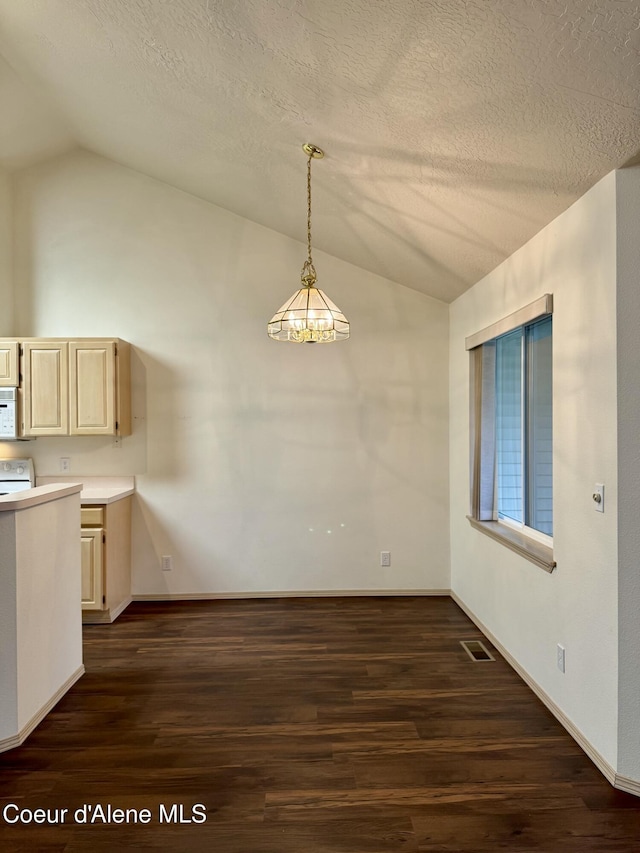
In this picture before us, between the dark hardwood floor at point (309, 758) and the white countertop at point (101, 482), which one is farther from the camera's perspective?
the white countertop at point (101, 482)

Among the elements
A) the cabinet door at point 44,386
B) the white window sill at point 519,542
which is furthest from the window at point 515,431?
the cabinet door at point 44,386

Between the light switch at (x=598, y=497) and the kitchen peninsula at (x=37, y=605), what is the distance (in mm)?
2607

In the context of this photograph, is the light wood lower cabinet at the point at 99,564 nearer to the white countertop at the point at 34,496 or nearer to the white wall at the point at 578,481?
the white countertop at the point at 34,496

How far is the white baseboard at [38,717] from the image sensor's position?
2195 millimetres

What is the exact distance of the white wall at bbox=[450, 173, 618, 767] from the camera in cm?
198

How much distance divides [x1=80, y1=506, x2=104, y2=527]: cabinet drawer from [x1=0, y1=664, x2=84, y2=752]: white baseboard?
3.51 ft

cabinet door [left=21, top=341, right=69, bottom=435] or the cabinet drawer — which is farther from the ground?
cabinet door [left=21, top=341, right=69, bottom=435]

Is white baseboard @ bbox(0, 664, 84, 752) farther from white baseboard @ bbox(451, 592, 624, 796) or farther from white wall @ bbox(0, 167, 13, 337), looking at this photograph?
white wall @ bbox(0, 167, 13, 337)

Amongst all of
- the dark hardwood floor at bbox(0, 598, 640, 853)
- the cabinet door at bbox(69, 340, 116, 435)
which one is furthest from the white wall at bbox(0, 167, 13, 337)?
the dark hardwood floor at bbox(0, 598, 640, 853)

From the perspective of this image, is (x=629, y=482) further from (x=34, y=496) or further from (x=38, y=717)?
(x=38, y=717)

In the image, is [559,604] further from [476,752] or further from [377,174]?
[377,174]

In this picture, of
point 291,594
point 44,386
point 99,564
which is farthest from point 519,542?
point 44,386

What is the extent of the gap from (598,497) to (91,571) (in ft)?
11.2

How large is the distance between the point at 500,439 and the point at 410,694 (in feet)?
6.12
